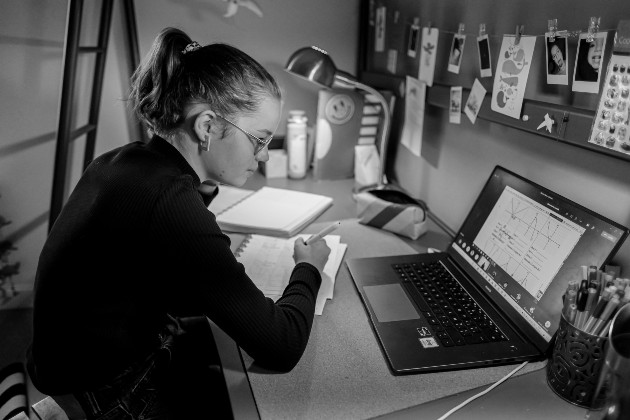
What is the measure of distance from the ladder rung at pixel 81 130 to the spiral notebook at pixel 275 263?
2.57 ft

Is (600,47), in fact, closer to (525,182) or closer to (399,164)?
(525,182)

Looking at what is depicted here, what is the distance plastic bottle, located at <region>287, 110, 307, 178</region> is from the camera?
1645mm

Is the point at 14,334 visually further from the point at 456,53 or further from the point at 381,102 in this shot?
the point at 456,53

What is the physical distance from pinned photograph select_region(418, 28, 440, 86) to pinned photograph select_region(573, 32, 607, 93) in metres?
0.51

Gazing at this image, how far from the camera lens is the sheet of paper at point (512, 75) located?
0.88m

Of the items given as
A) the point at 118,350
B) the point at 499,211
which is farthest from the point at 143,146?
the point at 499,211

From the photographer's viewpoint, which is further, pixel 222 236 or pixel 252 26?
pixel 252 26

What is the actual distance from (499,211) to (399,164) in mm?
684

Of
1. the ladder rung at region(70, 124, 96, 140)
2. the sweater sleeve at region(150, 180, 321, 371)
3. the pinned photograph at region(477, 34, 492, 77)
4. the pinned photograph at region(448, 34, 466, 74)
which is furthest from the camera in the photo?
the ladder rung at region(70, 124, 96, 140)

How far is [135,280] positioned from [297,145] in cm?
101

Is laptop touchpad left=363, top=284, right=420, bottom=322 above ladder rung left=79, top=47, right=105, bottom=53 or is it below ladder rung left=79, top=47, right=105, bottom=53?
below

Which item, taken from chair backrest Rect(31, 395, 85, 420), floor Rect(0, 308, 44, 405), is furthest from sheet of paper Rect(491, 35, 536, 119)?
floor Rect(0, 308, 44, 405)

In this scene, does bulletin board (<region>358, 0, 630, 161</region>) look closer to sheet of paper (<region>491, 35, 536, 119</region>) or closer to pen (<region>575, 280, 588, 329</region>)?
sheet of paper (<region>491, 35, 536, 119</region>)

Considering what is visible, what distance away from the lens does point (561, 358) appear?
2.08ft
